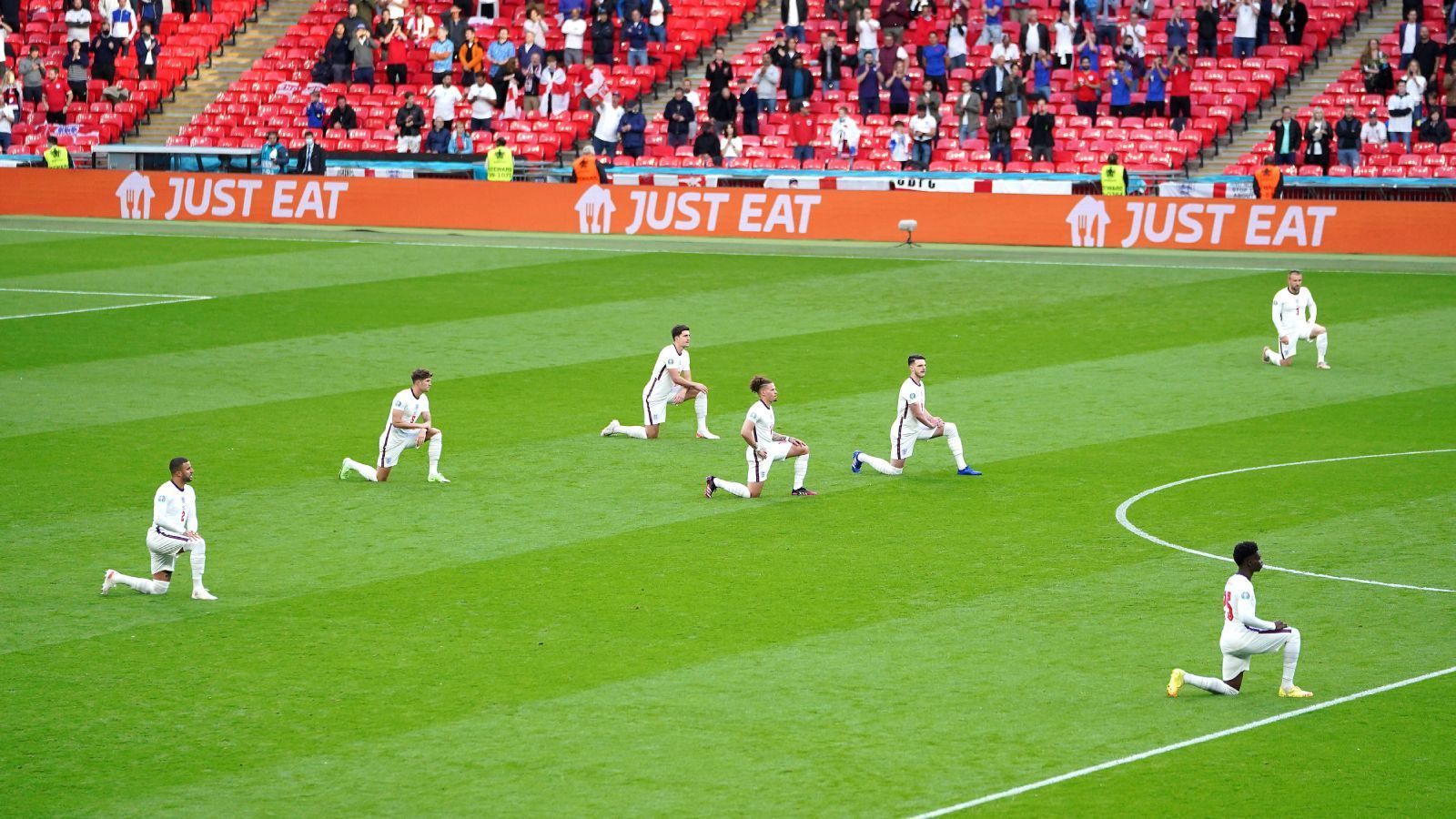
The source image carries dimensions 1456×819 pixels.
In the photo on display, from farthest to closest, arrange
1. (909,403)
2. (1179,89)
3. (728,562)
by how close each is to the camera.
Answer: (1179,89)
(909,403)
(728,562)

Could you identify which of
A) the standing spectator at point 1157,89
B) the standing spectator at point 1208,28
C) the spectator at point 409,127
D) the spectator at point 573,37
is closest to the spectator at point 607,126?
the spectator at point 573,37

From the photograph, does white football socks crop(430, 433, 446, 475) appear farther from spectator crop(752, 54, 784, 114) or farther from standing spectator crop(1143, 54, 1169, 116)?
spectator crop(752, 54, 784, 114)

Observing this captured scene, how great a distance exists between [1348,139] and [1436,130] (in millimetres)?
1974

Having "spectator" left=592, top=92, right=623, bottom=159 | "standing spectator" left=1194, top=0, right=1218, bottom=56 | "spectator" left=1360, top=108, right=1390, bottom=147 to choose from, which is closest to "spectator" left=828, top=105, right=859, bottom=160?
"spectator" left=592, top=92, right=623, bottom=159

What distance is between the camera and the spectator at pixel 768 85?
50.3m

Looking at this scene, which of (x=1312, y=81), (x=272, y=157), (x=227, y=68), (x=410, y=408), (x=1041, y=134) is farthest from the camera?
(x=227, y=68)

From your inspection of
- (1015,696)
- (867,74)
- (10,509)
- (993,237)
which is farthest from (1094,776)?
(867,74)

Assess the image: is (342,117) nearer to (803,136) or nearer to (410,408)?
(803,136)

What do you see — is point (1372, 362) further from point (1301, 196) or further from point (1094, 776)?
point (1094, 776)

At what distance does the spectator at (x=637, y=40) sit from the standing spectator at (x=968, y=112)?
33.0 ft

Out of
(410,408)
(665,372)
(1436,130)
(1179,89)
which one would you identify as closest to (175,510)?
(410,408)

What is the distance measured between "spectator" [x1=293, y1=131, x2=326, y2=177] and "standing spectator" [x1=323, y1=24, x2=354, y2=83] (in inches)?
267

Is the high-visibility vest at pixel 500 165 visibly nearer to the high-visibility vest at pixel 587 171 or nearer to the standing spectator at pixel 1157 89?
the high-visibility vest at pixel 587 171

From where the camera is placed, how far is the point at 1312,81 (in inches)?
1875
